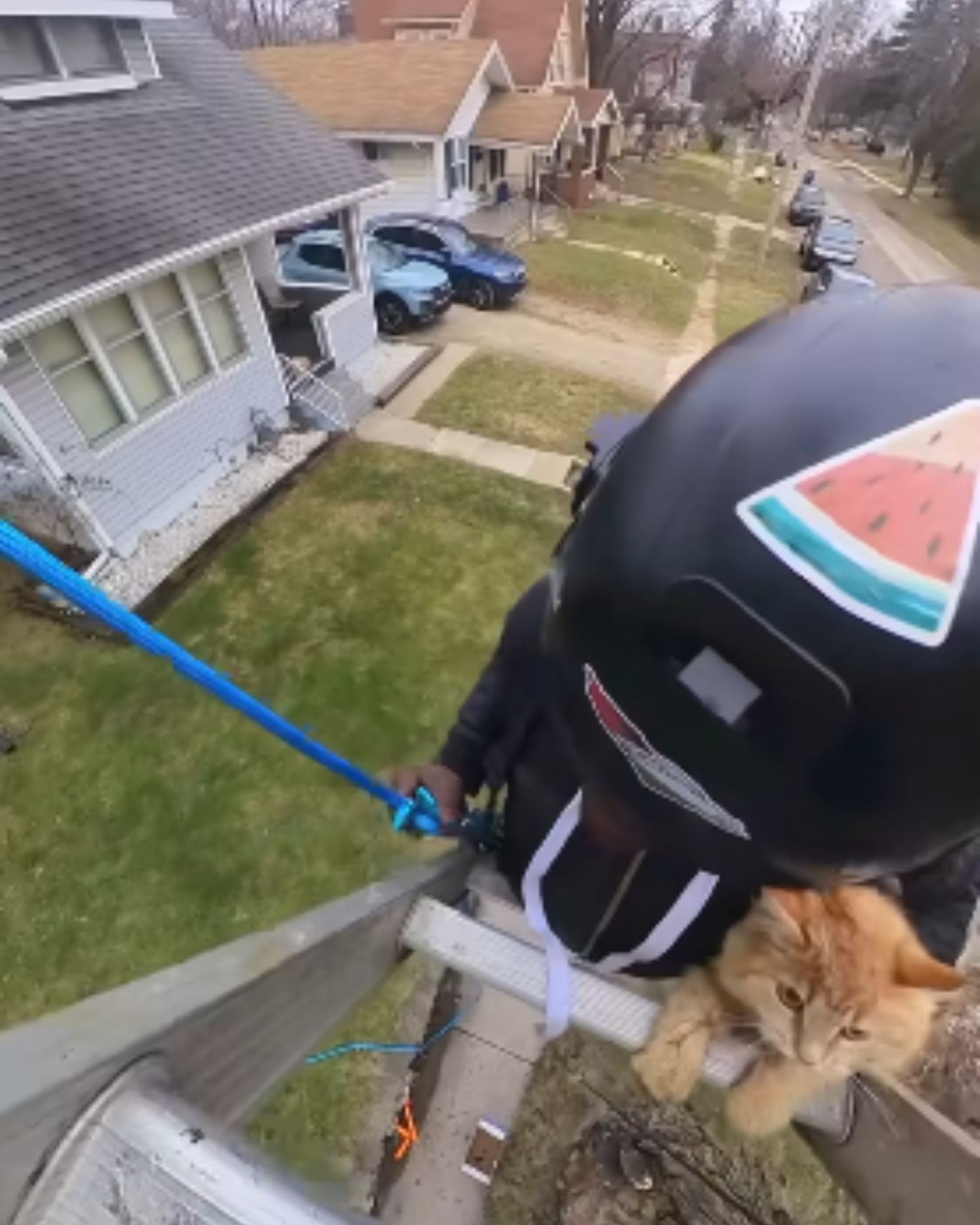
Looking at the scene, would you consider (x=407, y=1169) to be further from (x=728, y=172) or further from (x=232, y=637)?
(x=728, y=172)

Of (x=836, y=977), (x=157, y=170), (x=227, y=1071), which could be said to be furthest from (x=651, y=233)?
(x=227, y=1071)

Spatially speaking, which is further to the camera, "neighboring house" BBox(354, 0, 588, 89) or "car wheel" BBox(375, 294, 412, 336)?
"neighboring house" BBox(354, 0, 588, 89)

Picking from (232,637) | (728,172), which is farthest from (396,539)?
(728,172)

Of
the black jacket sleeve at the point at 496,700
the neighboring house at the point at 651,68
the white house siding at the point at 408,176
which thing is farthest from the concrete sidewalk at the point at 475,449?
the neighboring house at the point at 651,68

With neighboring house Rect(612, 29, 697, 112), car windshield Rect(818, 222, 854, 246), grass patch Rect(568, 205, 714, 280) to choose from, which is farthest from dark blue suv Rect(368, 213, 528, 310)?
neighboring house Rect(612, 29, 697, 112)

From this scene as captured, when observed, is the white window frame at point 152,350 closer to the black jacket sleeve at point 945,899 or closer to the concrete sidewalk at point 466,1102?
the concrete sidewalk at point 466,1102

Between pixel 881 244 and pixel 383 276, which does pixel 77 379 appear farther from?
pixel 881 244

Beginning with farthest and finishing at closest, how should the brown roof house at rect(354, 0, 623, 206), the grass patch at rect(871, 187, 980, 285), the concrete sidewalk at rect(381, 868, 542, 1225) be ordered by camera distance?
the grass patch at rect(871, 187, 980, 285) → the brown roof house at rect(354, 0, 623, 206) → the concrete sidewalk at rect(381, 868, 542, 1225)

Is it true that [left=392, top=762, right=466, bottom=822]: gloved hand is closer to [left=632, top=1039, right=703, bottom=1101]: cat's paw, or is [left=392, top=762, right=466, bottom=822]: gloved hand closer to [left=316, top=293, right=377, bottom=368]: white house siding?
[left=632, top=1039, right=703, bottom=1101]: cat's paw

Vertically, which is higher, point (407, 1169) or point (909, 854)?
point (909, 854)
